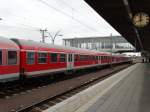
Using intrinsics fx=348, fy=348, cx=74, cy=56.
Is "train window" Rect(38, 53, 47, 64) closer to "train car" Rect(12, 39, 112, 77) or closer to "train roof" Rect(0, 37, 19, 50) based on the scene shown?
"train car" Rect(12, 39, 112, 77)

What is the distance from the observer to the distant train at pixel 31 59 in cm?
1684

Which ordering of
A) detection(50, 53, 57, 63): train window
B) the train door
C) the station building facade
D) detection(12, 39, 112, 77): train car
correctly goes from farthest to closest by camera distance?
the station building facade → the train door → detection(50, 53, 57, 63): train window → detection(12, 39, 112, 77): train car

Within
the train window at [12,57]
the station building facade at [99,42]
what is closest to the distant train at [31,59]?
the train window at [12,57]

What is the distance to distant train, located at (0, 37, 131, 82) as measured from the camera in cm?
1684

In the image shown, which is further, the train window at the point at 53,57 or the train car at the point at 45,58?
the train window at the point at 53,57

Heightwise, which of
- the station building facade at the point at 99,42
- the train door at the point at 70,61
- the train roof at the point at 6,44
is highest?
the station building facade at the point at 99,42

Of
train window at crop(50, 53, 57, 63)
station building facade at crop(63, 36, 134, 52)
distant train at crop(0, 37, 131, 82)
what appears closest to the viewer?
distant train at crop(0, 37, 131, 82)

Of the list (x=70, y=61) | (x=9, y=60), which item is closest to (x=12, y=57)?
(x=9, y=60)

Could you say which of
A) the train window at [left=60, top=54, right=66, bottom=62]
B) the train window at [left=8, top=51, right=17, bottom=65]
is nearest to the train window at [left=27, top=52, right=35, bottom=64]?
the train window at [left=8, top=51, right=17, bottom=65]

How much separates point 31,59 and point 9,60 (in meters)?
3.33

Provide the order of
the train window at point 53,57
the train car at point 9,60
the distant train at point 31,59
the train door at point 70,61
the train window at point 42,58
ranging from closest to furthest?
the train car at point 9,60 < the distant train at point 31,59 < the train window at point 42,58 < the train window at point 53,57 < the train door at point 70,61

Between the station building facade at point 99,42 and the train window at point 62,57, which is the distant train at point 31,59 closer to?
the train window at point 62,57

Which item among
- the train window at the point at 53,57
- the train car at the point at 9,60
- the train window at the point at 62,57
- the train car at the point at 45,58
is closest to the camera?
the train car at the point at 9,60

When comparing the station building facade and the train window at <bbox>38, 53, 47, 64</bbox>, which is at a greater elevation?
the station building facade
